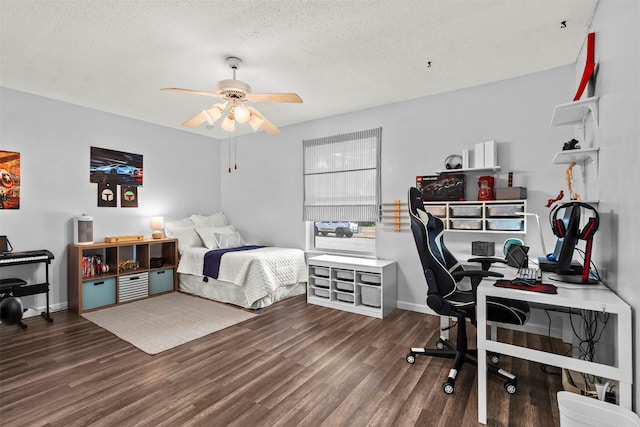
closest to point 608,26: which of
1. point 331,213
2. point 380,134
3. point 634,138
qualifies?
point 634,138

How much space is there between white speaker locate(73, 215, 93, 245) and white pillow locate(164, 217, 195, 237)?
110 centimetres

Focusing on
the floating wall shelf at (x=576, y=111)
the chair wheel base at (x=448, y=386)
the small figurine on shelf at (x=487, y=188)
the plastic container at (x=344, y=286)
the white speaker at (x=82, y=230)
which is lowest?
the chair wheel base at (x=448, y=386)

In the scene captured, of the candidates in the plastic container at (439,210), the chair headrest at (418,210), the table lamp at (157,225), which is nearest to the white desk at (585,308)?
the chair headrest at (418,210)

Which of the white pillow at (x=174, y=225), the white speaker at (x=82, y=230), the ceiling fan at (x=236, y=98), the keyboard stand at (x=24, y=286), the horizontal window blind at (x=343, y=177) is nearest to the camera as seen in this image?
the ceiling fan at (x=236, y=98)

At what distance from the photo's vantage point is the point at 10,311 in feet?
1.89

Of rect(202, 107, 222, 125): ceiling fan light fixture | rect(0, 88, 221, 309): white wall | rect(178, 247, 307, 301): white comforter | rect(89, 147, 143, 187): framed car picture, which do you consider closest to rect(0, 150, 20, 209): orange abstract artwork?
rect(0, 88, 221, 309): white wall

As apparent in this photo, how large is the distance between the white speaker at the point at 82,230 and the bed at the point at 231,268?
1.11 m

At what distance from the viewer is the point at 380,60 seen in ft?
9.86

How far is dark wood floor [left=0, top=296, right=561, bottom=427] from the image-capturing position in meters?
1.96

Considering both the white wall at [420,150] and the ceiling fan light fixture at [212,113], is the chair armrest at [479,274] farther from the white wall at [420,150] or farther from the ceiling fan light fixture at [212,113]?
the ceiling fan light fixture at [212,113]

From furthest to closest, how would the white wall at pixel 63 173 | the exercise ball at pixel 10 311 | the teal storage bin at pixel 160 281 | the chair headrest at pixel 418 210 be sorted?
A: the teal storage bin at pixel 160 281 < the white wall at pixel 63 173 < the chair headrest at pixel 418 210 < the exercise ball at pixel 10 311

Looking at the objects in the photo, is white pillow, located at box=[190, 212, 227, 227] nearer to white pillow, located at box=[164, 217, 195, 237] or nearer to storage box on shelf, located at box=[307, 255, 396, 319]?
white pillow, located at box=[164, 217, 195, 237]

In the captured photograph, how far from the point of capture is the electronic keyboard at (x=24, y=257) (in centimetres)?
332

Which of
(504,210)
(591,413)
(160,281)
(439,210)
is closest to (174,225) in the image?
(160,281)
